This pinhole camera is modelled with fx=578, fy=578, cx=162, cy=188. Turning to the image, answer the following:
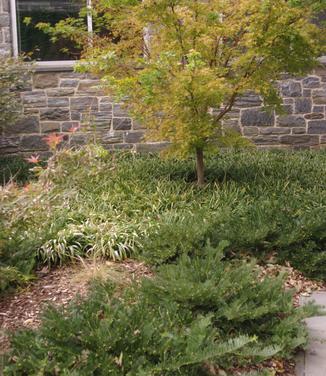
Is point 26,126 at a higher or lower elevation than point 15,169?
higher

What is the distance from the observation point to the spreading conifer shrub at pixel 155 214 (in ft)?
15.6

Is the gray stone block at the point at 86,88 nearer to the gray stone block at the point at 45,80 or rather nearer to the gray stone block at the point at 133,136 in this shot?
the gray stone block at the point at 45,80

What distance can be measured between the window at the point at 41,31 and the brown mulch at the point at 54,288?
17.8 feet

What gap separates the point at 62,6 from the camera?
31.0 ft

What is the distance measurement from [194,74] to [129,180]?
182cm

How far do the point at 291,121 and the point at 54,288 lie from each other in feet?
20.7

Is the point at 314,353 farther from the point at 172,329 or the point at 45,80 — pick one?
the point at 45,80

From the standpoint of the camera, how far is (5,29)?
9242 millimetres

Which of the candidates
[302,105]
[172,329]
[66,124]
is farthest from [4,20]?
[172,329]

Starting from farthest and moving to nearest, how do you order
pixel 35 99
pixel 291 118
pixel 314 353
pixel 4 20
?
pixel 291 118 → pixel 35 99 → pixel 4 20 → pixel 314 353

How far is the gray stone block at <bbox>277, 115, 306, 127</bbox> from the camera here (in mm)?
9664

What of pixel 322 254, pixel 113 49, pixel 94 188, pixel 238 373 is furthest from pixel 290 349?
pixel 113 49

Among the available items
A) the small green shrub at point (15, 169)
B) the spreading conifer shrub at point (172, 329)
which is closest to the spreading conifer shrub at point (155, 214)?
the spreading conifer shrub at point (172, 329)

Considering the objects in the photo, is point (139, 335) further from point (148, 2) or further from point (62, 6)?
point (62, 6)
